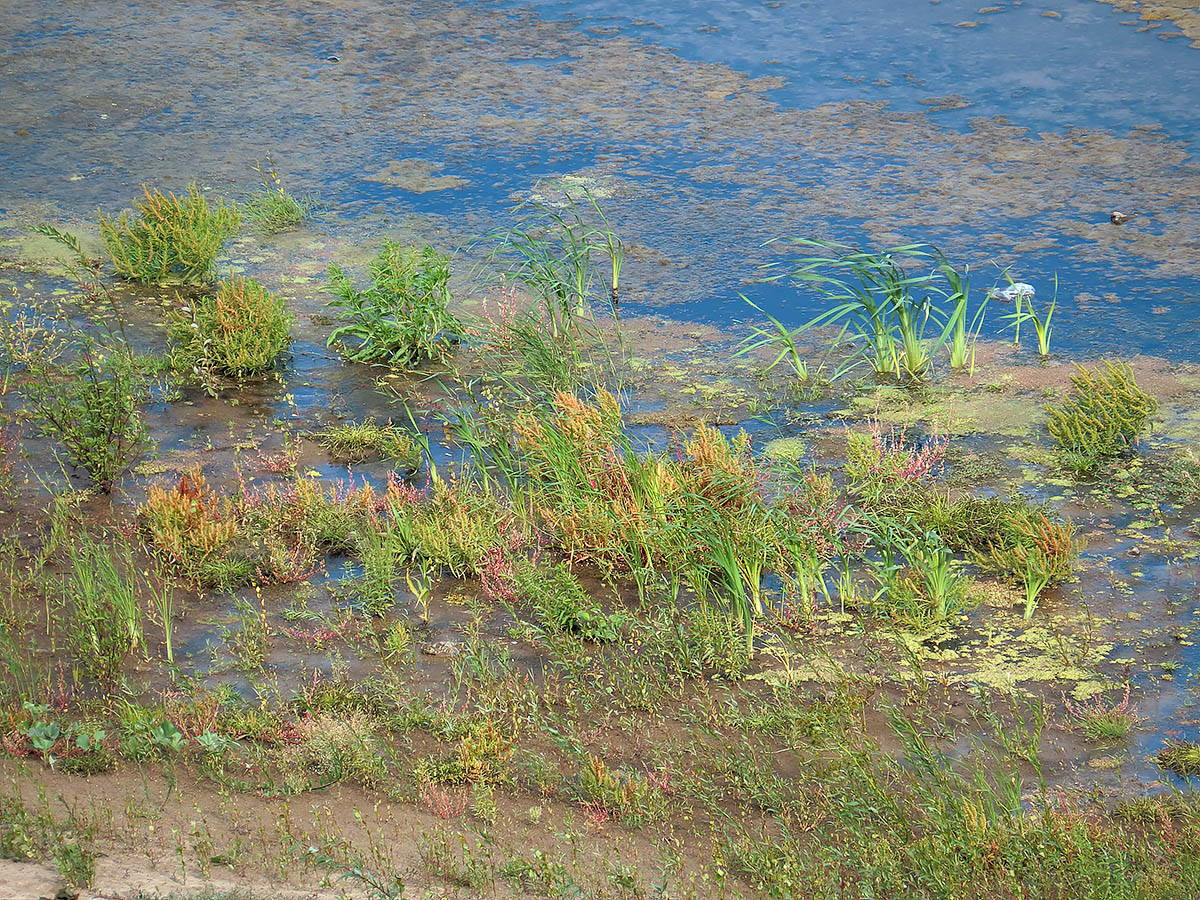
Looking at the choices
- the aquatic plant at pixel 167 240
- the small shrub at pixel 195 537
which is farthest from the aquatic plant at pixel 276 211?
the small shrub at pixel 195 537

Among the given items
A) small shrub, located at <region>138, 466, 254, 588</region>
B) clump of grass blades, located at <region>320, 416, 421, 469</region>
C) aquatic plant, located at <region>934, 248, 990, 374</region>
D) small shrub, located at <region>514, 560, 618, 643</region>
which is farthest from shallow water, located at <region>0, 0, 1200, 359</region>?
small shrub, located at <region>138, 466, 254, 588</region>

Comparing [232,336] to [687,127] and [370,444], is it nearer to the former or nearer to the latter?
A: [370,444]

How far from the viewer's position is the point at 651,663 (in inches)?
177

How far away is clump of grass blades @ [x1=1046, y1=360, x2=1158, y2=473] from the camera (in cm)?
570

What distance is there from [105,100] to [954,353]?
25.6ft

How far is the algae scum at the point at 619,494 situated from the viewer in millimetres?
3686

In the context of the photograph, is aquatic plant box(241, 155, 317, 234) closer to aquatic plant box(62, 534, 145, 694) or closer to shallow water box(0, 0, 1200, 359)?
shallow water box(0, 0, 1200, 359)

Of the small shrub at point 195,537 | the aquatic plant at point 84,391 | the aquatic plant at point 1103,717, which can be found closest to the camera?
the aquatic plant at point 1103,717

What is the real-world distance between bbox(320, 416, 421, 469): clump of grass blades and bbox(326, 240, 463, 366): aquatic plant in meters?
0.82

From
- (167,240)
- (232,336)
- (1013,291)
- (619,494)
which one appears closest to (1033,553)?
(619,494)

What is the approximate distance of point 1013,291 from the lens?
7.17 metres

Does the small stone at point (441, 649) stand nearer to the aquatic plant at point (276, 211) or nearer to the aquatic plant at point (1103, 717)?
the aquatic plant at point (1103, 717)

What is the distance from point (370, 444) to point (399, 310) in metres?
1.16

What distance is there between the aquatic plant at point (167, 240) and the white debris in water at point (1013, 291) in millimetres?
4660
